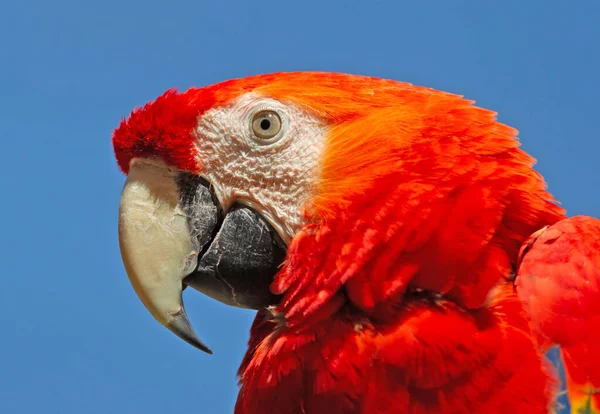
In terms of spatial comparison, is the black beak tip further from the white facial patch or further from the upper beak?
the white facial patch

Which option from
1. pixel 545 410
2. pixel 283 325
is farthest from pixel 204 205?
pixel 545 410

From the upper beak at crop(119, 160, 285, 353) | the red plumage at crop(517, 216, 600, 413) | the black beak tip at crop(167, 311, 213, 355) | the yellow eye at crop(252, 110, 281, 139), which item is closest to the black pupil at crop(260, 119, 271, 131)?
the yellow eye at crop(252, 110, 281, 139)

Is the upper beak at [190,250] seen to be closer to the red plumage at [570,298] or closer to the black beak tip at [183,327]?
the black beak tip at [183,327]

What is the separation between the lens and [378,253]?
114cm

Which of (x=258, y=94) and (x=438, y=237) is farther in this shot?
(x=258, y=94)

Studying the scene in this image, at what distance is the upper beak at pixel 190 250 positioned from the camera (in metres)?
1.27

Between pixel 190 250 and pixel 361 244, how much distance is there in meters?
0.33

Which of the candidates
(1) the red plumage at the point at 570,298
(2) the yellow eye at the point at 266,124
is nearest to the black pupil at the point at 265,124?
(2) the yellow eye at the point at 266,124

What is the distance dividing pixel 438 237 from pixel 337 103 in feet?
1.01

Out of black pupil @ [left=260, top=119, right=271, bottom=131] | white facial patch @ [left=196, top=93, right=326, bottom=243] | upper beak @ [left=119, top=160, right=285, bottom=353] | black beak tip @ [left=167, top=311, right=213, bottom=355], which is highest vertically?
black pupil @ [left=260, top=119, right=271, bottom=131]

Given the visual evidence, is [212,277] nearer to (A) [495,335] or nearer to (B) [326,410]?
(B) [326,410]

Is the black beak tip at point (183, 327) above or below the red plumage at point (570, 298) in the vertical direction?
below

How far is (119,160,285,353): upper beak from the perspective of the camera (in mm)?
1268

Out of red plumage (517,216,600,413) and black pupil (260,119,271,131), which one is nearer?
red plumage (517,216,600,413)
